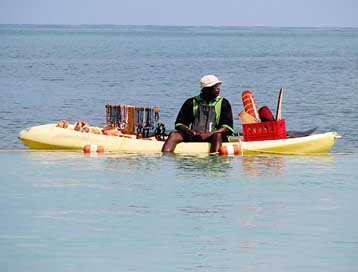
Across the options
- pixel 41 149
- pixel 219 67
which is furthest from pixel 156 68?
pixel 41 149

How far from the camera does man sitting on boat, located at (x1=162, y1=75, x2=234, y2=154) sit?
1637cm

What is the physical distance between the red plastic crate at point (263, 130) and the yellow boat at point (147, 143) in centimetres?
15

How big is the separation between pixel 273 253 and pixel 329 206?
2399 millimetres

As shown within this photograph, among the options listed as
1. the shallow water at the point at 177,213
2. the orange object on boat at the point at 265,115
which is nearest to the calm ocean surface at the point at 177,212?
the shallow water at the point at 177,213

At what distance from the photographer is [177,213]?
12.7m

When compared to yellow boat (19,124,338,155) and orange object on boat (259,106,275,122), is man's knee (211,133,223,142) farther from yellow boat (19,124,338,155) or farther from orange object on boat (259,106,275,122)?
orange object on boat (259,106,275,122)

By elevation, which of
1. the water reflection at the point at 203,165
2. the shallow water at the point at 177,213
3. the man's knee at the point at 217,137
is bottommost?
the shallow water at the point at 177,213

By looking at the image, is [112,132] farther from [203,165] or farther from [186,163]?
[203,165]

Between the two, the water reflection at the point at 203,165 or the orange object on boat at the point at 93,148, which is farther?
the orange object on boat at the point at 93,148

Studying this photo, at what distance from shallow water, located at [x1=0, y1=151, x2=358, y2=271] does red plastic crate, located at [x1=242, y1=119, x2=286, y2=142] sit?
371mm

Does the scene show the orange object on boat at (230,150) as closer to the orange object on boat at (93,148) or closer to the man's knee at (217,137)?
the man's knee at (217,137)

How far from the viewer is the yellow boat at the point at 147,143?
1669 cm

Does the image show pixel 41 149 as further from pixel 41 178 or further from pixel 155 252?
pixel 155 252

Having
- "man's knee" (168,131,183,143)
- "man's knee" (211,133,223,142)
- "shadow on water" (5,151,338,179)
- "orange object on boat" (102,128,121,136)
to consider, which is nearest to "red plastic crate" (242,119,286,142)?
"shadow on water" (5,151,338,179)
